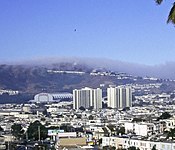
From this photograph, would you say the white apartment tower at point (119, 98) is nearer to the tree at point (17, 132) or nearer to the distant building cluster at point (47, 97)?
the distant building cluster at point (47, 97)

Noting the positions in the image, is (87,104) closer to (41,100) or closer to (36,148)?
(41,100)

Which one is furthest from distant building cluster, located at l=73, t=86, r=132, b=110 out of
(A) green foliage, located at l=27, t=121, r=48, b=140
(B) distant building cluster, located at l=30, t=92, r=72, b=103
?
(A) green foliage, located at l=27, t=121, r=48, b=140

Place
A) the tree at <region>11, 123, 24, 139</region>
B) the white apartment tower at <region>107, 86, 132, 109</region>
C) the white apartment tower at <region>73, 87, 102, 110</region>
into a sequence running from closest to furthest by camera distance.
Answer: the tree at <region>11, 123, 24, 139</region>, the white apartment tower at <region>107, 86, 132, 109</region>, the white apartment tower at <region>73, 87, 102, 110</region>

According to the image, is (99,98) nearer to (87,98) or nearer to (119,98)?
(87,98)

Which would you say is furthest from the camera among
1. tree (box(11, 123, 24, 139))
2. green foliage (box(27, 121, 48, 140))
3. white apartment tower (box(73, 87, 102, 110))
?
white apartment tower (box(73, 87, 102, 110))

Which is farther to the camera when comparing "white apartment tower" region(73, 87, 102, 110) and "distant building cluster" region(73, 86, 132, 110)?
"white apartment tower" region(73, 87, 102, 110)

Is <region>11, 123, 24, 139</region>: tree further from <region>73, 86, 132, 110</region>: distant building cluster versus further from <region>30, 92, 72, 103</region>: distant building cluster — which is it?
<region>30, 92, 72, 103</region>: distant building cluster

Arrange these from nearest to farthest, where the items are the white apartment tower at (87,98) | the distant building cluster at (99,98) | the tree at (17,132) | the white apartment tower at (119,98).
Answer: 1. the tree at (17,132)
2. the white apartment tower at (119,98)
3. the distant building cluster at (99,98)
4. the white apartment tower at (87,98)

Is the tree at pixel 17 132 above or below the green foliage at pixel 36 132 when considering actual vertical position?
below

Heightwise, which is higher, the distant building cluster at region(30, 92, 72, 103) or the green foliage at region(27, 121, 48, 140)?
the green foliage at region(27, 121, 48, 140)

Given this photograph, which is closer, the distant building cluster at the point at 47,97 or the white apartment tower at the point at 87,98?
the white apartment tower at the point at 87,98

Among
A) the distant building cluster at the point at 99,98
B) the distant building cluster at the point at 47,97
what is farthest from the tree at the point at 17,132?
the distant building cluster at the point at 47,97
